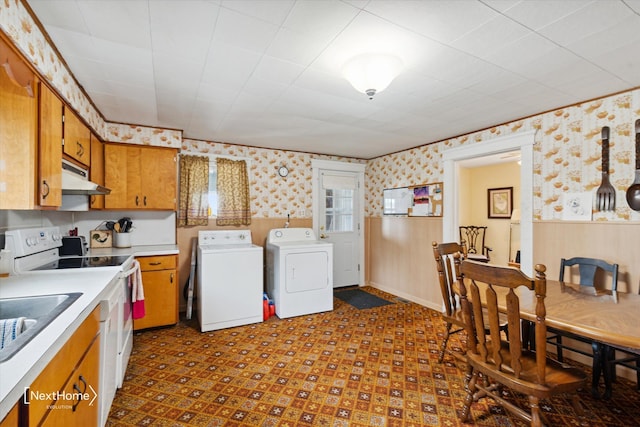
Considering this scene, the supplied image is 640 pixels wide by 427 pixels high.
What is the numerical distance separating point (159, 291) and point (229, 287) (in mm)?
715

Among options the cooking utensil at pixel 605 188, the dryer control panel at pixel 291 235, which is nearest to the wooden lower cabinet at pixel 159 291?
the dryer control panel at pixel 291 235

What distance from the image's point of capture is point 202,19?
1.49 metres

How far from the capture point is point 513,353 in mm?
1476

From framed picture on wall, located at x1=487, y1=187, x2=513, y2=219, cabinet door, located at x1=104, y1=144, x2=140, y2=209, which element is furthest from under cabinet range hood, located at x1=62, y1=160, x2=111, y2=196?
framed picture on wall, located at x1=487, y1=187, x2=513, y2=219

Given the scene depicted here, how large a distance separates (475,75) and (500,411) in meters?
2.24

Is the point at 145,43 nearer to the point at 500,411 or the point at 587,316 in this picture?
the point at 587,316

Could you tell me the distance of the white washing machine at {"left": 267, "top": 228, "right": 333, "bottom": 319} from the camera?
3.54 meters

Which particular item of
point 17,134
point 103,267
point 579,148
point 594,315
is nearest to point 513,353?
point 594,315

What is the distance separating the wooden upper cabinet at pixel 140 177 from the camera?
10.3 feet

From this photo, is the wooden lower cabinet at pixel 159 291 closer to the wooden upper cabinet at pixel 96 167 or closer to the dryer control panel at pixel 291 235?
the wooden upper cabinet at pixel 96 167

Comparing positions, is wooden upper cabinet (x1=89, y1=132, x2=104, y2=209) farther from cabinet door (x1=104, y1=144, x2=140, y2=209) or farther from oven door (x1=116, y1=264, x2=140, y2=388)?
oven door (x1=116, y1=264, x2=140, y2=388)

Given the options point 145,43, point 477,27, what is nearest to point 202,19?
point 145,43

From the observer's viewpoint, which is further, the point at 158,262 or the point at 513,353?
the point at 158,262

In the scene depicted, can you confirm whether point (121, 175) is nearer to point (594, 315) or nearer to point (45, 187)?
point (45, 187)
